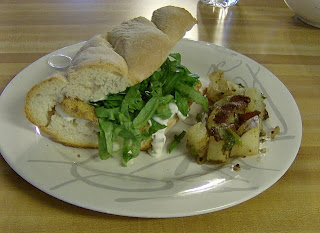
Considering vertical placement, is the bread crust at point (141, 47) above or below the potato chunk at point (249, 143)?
above

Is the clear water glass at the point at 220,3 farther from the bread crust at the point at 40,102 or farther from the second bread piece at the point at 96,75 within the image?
the bread crust at the point at 40,102

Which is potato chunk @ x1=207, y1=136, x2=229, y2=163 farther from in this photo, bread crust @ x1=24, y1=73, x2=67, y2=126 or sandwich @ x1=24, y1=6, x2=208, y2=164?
bread crust @ x1=24, y1=73, x2=67, y2=126

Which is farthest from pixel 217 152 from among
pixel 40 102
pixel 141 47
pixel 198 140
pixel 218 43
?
pixel 218 43

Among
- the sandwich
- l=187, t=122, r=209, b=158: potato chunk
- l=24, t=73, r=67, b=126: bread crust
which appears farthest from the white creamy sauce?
l=24, t=73, r=67, b=126: bread crust

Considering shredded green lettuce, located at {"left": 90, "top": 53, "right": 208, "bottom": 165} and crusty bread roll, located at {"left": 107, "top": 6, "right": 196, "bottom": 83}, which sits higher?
crusty bread roll, located at {"left": 107, "top": 6, "right": 196, "bottom": 83}

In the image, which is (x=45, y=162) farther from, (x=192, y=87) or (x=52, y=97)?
(x=192, y=87)

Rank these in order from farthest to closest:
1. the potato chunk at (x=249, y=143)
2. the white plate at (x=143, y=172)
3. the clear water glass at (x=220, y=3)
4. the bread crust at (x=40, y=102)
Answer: the clear water glass at (x=220, y=3) → the bread crust at (x=40, y=102) → the potato chunk at (x=249, y=143) → the white plate at (x=143, y=172)

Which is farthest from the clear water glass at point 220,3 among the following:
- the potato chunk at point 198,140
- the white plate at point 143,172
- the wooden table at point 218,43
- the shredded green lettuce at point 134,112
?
the potato chunk at point 198,140
